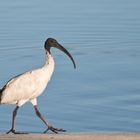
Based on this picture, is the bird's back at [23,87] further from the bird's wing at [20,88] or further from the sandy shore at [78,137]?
the sandy shore at [78,137]

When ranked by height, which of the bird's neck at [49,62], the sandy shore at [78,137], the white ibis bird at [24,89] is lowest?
the sandy shore at [78,137]


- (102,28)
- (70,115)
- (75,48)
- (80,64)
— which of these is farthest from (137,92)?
(102,28)

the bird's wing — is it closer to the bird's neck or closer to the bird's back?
the bird's back

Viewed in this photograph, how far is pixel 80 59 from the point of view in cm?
2005

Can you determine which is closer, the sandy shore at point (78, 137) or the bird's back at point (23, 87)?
the sandy shore at point (78, 137)

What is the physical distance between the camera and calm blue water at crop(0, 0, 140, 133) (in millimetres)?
14438

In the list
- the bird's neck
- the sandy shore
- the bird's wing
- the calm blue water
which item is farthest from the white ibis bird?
the sandy shore

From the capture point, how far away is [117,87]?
54.7 ft

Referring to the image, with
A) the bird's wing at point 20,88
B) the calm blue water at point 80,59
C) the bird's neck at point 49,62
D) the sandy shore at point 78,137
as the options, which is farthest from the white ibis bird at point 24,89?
the sandy shore at point 78,137

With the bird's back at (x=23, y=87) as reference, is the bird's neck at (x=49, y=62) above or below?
→ above

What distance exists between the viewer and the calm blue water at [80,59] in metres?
14.4

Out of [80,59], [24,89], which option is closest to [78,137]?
[24,89]

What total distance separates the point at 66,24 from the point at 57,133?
11374 mm

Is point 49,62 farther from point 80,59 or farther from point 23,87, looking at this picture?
point 80,59
